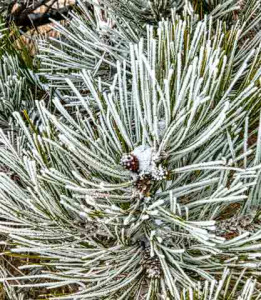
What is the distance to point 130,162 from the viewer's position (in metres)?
0.38

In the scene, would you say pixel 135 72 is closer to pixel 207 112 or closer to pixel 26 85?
pixel 207 112

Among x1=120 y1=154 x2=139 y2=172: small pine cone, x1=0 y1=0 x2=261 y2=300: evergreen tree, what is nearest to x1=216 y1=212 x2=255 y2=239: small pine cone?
x1=0 y1=0 x2=261 y2=300: evergreen tree

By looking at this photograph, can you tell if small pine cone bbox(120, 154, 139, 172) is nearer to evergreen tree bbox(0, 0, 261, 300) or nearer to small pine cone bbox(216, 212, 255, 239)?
evergreen tree bbox(0, 0, 261, 300)

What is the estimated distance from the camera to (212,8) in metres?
0.55

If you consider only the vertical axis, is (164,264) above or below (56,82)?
below

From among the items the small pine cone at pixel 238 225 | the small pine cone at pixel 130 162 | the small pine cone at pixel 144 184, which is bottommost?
the small pine cone at pixel 238 225

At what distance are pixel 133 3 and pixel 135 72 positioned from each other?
17 centimetres

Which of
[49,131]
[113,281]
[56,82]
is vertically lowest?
[113,281]

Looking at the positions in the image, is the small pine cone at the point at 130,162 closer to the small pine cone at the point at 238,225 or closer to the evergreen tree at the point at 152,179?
the evergreen tree at the point at 152,179

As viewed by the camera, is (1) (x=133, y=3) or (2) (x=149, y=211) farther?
(1) (x=133, y=3)

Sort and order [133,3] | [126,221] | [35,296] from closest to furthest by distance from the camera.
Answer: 1. [126,221]
2. [133,3]
3. [35,296]

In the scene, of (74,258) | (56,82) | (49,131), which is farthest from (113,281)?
(56,82)

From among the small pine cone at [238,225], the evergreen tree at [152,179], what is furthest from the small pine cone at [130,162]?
the small pine cone at [238,225]

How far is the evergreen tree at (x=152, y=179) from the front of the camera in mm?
377
